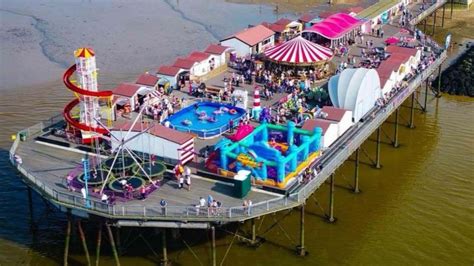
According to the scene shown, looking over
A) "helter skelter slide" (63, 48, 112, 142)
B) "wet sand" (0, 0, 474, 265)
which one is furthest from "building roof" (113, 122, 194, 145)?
"wet sand" (0, 0, 474, 265)

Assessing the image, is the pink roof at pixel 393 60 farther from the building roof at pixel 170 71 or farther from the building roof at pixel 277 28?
the building roof at pixel 170 71

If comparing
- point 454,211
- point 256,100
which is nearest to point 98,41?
point 256,100

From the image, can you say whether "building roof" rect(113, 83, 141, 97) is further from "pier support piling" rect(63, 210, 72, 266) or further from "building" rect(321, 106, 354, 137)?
"pier support piling" rect(63, 210, 72, 266)

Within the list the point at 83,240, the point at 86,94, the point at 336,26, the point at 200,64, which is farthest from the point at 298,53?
the point at 83,240

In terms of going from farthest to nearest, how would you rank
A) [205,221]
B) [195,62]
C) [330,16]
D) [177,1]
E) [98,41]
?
[177,1] < [98,41] < [330,16] < [195,62] < [205,221]

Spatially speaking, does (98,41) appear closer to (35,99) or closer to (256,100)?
(35,99)
